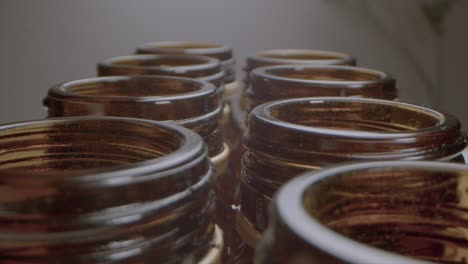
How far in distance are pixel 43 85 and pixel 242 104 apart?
58 centimetres

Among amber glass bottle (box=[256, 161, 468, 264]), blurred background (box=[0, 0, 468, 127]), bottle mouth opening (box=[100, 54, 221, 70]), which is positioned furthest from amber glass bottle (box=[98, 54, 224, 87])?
blurred background (box=[0, 0, 468, 127])

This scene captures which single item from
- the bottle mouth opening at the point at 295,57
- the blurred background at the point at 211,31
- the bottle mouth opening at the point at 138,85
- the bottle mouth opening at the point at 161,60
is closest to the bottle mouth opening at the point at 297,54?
the bottle mouth opening at the point at 295,57

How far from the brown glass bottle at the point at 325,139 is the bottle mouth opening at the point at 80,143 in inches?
2.3

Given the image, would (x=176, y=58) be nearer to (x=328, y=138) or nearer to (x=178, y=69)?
(x=178, y=69)

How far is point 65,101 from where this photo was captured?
1.24ft

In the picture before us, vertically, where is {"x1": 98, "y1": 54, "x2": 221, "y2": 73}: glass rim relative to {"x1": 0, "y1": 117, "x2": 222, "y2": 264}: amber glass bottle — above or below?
above

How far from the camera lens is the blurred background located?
1.04 m

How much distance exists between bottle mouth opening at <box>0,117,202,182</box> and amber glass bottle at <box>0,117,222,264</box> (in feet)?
0.04

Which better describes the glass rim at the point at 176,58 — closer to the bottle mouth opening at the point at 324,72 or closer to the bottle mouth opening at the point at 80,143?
the bottle mouth opening at the point at 324,72

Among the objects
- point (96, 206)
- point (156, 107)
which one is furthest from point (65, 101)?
point (96, 206)

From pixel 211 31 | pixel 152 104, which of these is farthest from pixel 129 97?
pixel 211 31

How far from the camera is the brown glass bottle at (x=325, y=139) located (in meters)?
0.29

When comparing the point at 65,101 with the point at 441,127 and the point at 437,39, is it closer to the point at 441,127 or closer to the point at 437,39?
the point at 441,127

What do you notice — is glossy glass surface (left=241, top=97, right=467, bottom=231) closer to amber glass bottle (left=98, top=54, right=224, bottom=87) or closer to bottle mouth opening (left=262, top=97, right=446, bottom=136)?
bottle mouth opening (left=262, top=97, right=446, bottom=136)
